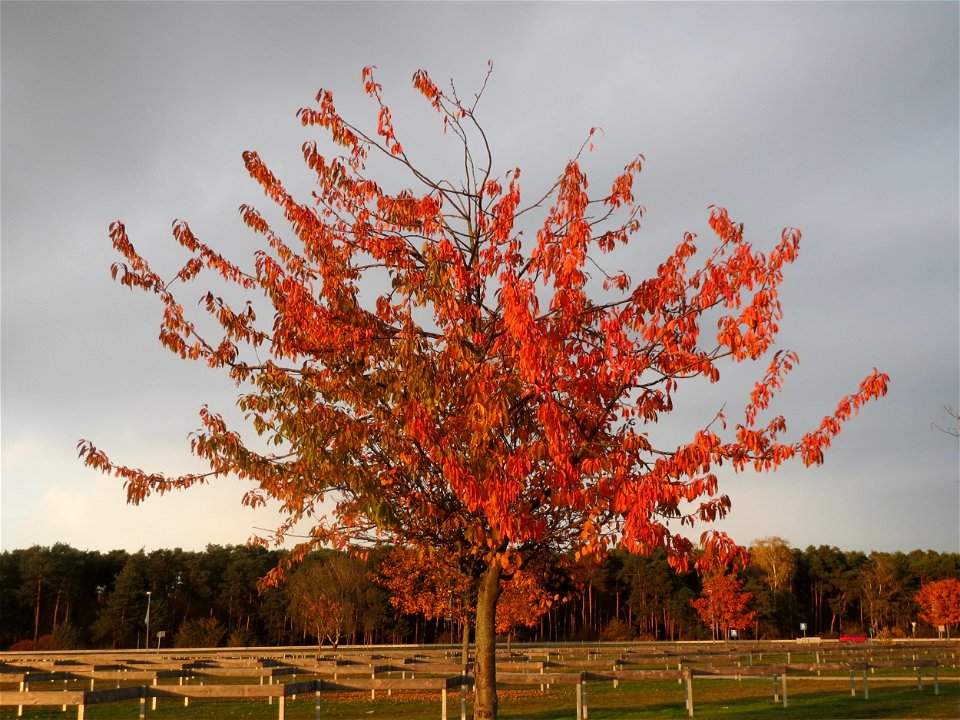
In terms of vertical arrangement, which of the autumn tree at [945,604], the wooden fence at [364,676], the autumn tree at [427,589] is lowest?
the autumn tree at [945,604]

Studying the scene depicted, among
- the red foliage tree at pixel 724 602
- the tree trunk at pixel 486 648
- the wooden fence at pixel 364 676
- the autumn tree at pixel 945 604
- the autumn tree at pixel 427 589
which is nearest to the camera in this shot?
the tree trunk at pixel 486 648

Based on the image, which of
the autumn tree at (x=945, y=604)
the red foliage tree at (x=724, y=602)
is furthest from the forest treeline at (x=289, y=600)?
the red foliage tree at (x=724, y=602)

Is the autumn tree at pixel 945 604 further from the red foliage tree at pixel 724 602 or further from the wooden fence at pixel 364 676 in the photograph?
the wooden fence at pixel 364 676

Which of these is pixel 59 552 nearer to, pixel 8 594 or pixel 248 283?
pixel 8 594

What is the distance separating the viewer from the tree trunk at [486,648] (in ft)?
38.8

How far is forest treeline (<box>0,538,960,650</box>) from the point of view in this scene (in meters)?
83.8

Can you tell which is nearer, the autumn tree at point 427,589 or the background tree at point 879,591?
the autumn tree at point 427,589

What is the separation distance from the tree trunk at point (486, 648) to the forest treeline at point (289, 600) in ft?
224

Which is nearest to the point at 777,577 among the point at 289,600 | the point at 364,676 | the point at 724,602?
the point at 724,602

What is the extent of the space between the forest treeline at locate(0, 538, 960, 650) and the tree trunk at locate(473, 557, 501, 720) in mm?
68175

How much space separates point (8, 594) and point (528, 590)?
71427 millimetres

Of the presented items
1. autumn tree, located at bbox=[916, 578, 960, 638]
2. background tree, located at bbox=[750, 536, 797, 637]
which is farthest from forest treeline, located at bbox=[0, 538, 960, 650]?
autumn tree, located at bbox=[916, 578, 960, 638]

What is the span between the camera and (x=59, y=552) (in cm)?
9181

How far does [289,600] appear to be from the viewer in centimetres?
8200
